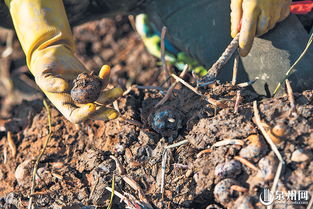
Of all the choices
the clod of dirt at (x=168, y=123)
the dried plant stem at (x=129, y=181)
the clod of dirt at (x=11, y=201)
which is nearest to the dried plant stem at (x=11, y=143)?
the clod of dirt at (x=11, y=201)

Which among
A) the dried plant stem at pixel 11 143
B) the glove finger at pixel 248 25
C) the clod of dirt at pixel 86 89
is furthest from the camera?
the dried plant stem at pixel 11 143

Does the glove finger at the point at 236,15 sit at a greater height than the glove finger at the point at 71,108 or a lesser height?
greater

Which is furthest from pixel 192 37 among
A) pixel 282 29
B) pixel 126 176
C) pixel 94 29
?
pixel 94 29

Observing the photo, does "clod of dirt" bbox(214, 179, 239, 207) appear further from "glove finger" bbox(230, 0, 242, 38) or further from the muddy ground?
"glove finger" bbox(230, 0, 242, 38)

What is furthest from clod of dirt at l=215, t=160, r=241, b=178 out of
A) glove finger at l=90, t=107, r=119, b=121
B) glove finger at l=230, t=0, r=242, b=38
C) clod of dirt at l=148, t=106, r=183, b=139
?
glove finger at l=230, t=0, r=242, b=38

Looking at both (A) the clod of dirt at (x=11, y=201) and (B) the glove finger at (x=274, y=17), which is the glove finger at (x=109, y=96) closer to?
(A) the clod of dirt at (x=11, y=201)

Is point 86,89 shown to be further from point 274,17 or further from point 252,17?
point 274,17

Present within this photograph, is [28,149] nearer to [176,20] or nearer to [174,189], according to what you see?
[174,189]
